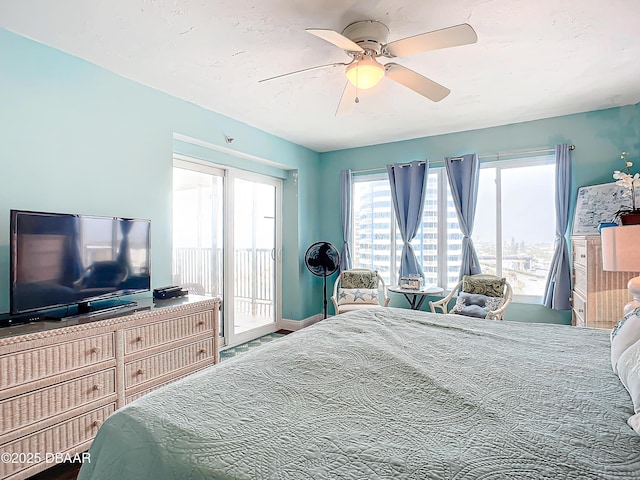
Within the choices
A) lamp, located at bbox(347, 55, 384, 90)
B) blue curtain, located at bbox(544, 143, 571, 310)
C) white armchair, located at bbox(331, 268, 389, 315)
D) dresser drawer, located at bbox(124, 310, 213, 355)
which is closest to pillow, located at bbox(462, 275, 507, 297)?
blue curtain, located at bbox(544, 143, 571, 310)

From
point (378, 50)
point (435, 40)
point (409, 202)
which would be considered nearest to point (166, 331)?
point (378, 50)

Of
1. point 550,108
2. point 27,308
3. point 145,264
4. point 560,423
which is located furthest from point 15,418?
point 550,108

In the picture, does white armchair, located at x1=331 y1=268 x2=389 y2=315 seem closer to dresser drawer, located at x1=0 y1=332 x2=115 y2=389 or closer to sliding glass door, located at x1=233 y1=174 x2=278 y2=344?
sliding glass door, located at x1=233 y1=174 x2=278 y2=344

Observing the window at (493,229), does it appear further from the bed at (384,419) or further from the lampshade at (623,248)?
the bed at (384,419)

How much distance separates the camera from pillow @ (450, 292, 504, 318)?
363cm

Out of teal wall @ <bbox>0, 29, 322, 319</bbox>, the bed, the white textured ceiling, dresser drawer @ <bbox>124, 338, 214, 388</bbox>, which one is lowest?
dresser drawer @ <bbox>124, 338, 214, 388</bbox>

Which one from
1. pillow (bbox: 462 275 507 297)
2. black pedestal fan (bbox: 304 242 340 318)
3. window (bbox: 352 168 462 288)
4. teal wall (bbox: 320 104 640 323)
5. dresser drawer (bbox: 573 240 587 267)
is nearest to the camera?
dresser drawer (bbox: 573 240 587 267)

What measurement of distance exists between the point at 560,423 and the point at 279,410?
82 cm

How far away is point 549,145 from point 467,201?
40.1 inches

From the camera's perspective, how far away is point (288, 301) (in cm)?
507

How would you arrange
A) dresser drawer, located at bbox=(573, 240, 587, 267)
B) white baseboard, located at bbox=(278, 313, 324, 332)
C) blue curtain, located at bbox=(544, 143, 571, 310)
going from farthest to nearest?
1. white baseboard, located at bbox=(278, 313, 324, 332)
2. blue curtain, located at bbox=(544, 143, 571, 310)
3. dresser drawer, located at bbox=(573, 240, 587, 267)

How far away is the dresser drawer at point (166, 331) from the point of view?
2357 millimetres

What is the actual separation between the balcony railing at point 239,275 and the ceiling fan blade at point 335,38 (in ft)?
8.39

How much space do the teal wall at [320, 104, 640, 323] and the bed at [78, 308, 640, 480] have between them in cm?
276
